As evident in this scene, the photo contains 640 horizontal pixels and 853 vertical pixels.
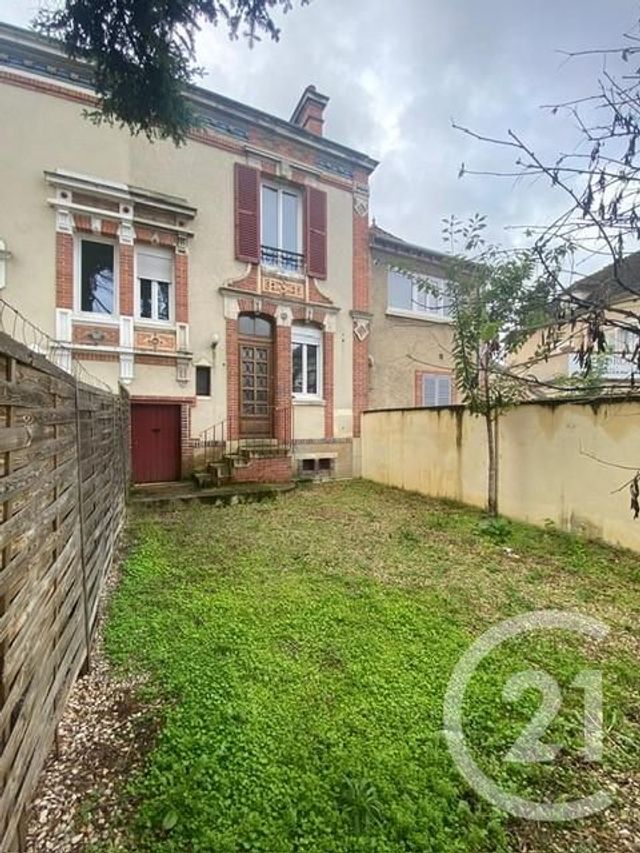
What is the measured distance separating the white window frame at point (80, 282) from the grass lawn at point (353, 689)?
516cm

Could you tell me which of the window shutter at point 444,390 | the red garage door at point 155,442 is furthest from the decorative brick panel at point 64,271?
the window shutter at point 444,390

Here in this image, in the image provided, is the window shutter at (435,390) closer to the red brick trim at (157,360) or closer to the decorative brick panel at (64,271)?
the red brick trim at (157,360)

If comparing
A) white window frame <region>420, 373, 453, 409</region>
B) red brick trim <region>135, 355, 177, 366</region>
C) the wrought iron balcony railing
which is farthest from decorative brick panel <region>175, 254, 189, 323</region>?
white window frame <region>420, 373, 453, 409</region>

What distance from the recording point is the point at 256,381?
403 inches

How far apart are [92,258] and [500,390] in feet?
26.6

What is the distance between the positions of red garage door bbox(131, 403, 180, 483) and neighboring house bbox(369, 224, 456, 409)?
5299mm

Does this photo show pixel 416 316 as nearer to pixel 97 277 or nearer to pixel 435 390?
pixel 435 390

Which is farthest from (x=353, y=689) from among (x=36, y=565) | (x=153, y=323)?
(x=153, y=323)

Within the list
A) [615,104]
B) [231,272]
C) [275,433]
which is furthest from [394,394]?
[615,104]

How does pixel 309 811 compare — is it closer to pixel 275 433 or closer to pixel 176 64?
pixel 176 64

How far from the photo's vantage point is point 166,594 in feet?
12.5

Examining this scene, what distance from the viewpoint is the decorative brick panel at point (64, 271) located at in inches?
314

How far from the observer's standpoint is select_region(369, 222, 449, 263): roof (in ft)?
38.3

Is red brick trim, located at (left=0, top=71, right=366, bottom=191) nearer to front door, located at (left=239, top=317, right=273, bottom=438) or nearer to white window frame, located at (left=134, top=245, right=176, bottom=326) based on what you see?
white window frame, located at (left=134, top=245, right=176, bottom=326)
